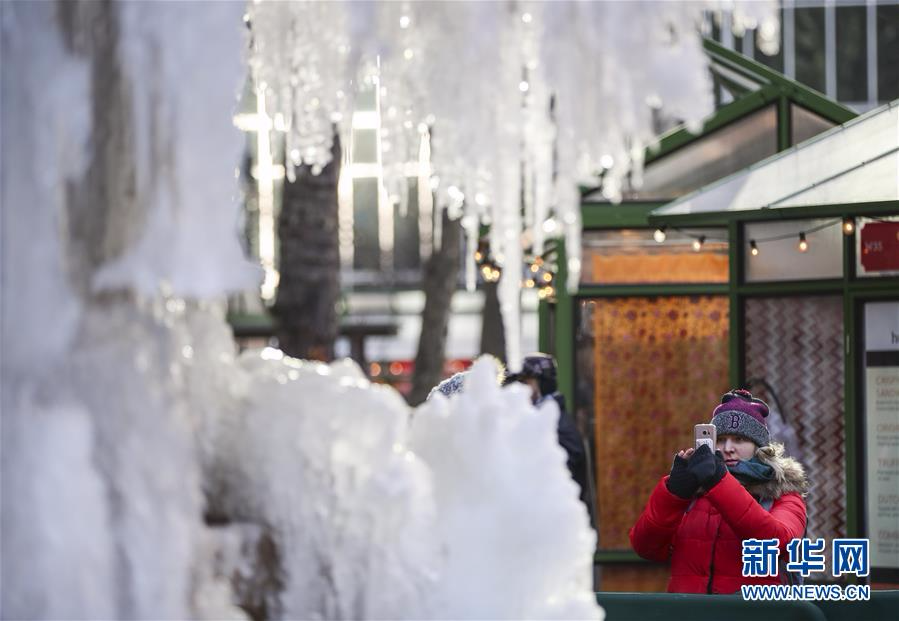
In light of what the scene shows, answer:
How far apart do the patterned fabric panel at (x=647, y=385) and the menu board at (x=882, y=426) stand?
8.99ft

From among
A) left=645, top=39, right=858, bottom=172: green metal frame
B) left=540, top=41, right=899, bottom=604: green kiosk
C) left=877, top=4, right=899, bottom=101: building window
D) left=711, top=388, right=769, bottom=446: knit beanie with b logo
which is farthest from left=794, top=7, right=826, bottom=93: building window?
left=711, top=388, right=769, bottom=446: knit beanie with b logo

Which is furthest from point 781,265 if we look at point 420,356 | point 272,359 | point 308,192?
point 272,359

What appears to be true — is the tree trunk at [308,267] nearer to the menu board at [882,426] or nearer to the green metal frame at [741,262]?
the green metal frame at [741,262]

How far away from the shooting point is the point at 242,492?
2.38 m

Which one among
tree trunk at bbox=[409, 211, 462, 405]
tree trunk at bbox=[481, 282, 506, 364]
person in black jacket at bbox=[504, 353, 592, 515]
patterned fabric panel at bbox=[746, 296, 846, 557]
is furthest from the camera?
tree trunk at bbox=[481, 282, 506, 364]

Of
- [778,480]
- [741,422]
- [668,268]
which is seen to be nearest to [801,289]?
[668,268]

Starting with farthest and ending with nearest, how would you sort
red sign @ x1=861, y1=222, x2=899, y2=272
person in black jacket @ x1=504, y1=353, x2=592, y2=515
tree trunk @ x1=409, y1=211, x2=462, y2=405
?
1. tree trunk @ x1=409, y1=211, x2=462, y2=405
2. red sign @ x1=861, y1=222, x2=899, y2=272
3. person in black jacket @ x1=504, y1=353, x2=592, y2=515

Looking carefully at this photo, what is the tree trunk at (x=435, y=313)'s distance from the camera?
48.1ft

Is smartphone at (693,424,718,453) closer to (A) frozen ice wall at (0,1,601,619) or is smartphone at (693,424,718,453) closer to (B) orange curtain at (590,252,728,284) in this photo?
(A) frozen ice wall at (0,1,601,619)

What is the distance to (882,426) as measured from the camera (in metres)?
9.12

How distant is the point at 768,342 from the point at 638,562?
234cm

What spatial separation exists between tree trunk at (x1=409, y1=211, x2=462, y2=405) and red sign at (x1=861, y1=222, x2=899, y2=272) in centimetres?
599

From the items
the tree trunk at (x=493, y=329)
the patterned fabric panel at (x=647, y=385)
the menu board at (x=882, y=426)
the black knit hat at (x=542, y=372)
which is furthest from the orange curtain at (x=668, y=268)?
the black knit hat at (x=542, y=372)

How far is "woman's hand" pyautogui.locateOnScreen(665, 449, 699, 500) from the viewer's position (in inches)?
188
